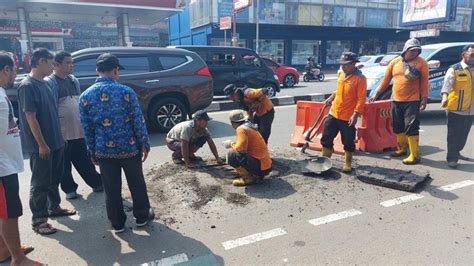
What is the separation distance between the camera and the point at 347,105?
15.8 ft

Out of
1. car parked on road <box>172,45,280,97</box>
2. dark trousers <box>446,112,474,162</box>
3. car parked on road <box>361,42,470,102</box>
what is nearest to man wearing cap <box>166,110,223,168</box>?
dark trousers <box>446,112,474,162</box>

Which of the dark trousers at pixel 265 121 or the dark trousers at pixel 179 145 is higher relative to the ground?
the dark trousers at pixel 265 121

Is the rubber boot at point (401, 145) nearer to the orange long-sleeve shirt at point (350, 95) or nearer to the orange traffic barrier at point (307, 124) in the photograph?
the orange traffic barrier at point (307, 124)

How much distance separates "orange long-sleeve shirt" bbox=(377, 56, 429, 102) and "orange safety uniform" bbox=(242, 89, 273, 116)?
1818mm

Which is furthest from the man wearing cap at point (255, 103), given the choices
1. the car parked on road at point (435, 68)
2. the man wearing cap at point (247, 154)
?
the car parked on road at point (435, 68)

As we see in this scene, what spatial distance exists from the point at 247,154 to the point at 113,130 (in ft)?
5.89

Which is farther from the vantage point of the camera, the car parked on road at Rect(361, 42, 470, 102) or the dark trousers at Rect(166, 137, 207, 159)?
the car parked on road at Rect(361, 42, 470, 102)

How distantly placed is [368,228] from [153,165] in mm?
3298

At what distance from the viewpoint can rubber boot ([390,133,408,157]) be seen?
570 cm

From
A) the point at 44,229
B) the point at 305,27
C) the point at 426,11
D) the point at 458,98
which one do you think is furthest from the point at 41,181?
the point at 305,27

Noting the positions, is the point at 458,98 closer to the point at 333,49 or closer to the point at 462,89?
the point at 462,89

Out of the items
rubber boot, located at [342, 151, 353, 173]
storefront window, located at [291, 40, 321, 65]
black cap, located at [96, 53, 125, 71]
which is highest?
storefront window, located at [291, 40, 321, 65]

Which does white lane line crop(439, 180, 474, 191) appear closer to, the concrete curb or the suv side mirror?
the suv side mirror

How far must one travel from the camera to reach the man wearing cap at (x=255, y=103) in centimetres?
496
